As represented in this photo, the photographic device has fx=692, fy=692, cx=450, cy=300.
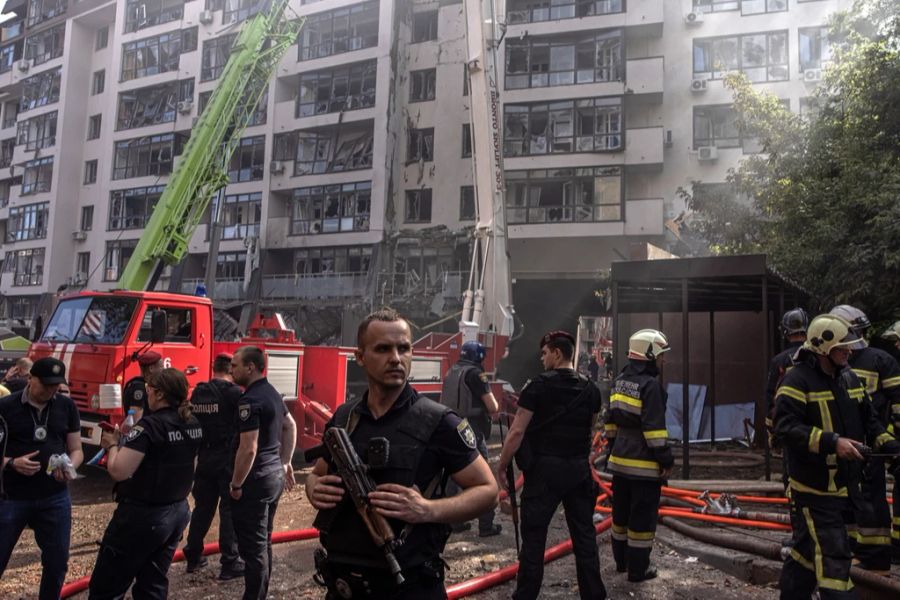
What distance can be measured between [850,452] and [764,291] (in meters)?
5.46

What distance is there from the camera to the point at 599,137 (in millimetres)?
25703

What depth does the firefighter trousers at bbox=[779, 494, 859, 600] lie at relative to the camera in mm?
3602

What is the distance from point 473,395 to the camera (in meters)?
6.52

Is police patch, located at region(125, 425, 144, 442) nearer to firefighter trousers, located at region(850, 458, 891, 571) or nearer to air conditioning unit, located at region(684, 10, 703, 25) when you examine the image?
firefighter trousers, located at region(850, 458, 891, 571)

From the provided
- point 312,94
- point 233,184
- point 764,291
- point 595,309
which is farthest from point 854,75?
point 233,184

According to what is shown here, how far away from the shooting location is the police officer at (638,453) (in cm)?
491

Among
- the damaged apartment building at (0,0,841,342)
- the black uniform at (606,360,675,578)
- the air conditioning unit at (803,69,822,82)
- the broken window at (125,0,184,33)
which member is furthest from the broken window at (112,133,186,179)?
the black uniform at (606,360,675,578)

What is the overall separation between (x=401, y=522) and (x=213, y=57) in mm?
34877

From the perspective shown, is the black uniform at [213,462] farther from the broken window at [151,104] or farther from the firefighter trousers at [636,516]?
the broken window at [151,104]

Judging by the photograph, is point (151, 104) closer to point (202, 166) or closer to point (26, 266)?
point (26, 266)

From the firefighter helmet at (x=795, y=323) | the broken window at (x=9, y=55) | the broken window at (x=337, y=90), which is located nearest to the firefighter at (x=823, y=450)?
the firefighter helmet at (x=795, y=323)

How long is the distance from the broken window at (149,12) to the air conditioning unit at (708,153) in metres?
25.9

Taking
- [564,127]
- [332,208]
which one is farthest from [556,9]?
[332,208]

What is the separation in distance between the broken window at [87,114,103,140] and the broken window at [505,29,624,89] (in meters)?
23.4
